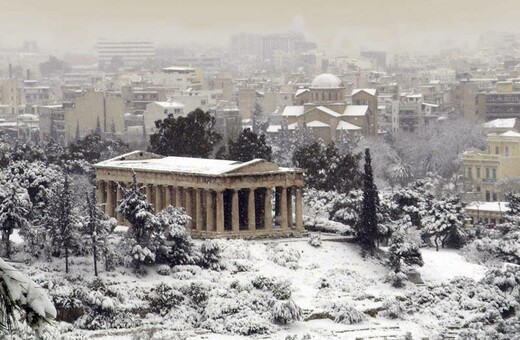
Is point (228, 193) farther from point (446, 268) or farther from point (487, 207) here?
point (487, 207)

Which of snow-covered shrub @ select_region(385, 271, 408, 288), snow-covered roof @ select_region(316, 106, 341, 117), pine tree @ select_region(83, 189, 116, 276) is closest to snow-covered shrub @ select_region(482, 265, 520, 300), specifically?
snow-covered shrub @ select_region(385, 271, 408, 288)

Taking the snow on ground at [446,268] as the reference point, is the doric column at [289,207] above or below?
above

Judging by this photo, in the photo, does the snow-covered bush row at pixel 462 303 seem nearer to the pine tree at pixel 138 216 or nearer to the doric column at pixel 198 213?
the pine tree at pixel 138 216

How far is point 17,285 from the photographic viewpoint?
7.75 meters

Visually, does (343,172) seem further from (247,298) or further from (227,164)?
(247,298)

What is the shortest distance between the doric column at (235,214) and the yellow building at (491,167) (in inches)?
1807

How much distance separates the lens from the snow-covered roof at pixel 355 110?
13375 centimetres

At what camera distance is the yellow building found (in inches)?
3868

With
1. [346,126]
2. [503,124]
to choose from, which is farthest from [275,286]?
[503,124]

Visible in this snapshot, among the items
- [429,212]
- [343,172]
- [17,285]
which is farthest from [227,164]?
[17,285]

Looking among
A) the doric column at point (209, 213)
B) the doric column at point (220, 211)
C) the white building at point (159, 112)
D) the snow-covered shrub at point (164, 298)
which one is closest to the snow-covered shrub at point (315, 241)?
the doric column at point (220, 211)

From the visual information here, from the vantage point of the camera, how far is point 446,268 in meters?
52.4

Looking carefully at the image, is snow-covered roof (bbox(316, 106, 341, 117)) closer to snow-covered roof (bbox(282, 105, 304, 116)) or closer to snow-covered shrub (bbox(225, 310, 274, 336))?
snow-covered roof (bbox(282, 105, 304, 116))

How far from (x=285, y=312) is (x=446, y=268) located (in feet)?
35.9
